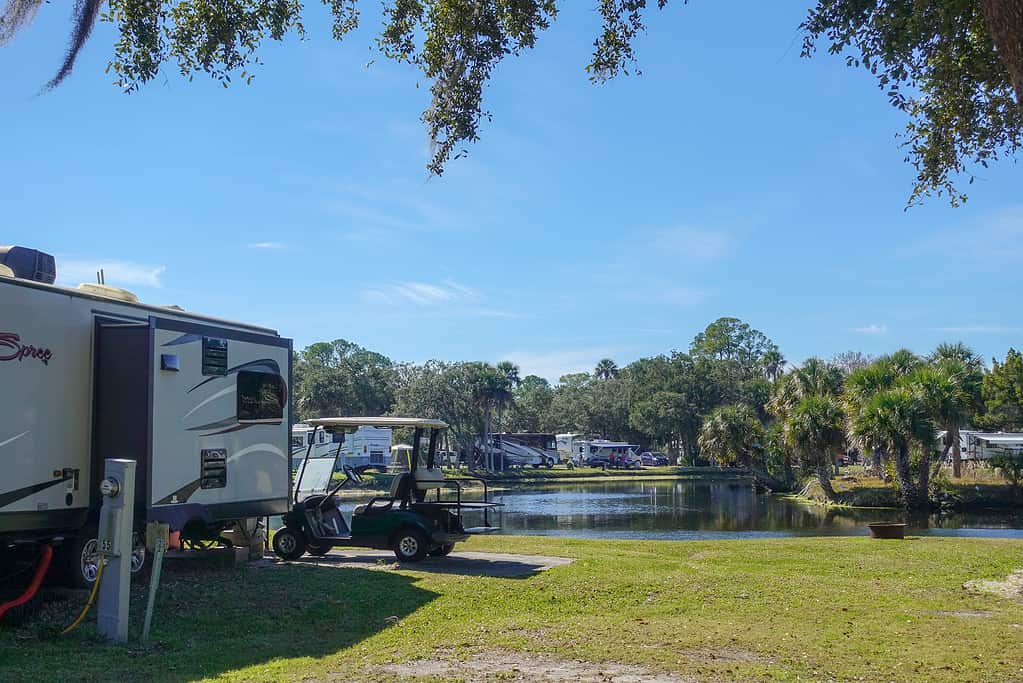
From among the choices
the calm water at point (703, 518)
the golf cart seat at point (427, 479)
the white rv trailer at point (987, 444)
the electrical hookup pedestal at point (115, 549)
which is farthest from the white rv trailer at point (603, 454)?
the electrical hookup pedestal at point (115, 549)

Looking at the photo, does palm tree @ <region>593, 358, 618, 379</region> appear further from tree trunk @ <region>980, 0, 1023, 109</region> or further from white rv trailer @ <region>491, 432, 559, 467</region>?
tree trunk @ <region>980, 0, 1023, 109</region>

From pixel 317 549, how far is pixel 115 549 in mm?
5873

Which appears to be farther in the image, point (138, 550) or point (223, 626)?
point (138, 550)

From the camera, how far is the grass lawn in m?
6.72

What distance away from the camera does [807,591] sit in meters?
10.2

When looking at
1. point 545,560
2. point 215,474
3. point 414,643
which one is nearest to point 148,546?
point 215,474

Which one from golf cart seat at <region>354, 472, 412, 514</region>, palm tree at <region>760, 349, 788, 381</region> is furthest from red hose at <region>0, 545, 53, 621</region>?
palm tree at <region>760, 349, 788, 381</region>

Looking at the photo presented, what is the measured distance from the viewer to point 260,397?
38.3ft

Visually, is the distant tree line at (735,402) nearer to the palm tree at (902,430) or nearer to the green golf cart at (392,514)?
the palm tree at (902,430)

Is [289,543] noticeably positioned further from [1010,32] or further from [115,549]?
[1010,32]

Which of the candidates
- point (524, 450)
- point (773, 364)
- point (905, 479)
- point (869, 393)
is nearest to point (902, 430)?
point (905, 479)

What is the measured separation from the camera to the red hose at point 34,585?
27.1ft

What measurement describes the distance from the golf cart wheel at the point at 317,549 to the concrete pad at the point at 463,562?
8cm

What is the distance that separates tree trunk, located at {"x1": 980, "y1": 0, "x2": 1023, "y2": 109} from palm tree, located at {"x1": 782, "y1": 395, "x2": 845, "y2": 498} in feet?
107
